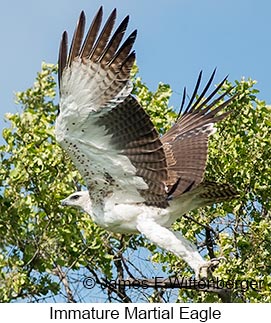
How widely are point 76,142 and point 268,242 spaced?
10.3 ft

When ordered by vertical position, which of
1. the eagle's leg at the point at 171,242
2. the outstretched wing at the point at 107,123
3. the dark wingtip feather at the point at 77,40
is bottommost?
the eagle's leg at the point at 171,242

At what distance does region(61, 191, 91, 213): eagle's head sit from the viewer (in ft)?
32.8

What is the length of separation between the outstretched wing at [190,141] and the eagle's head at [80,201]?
0.73 metres

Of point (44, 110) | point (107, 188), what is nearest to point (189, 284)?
point (107, 188)

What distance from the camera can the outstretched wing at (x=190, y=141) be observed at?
9.87 meters

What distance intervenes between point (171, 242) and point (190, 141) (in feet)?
4.88

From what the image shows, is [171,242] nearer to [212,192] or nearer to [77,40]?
[212,192]

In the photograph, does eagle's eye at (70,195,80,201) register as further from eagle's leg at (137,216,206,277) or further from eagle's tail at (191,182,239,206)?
eagle's tail at (191,182,239,206)

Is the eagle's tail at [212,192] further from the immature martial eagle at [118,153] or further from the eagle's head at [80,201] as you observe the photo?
the eagle's head at [80,201]

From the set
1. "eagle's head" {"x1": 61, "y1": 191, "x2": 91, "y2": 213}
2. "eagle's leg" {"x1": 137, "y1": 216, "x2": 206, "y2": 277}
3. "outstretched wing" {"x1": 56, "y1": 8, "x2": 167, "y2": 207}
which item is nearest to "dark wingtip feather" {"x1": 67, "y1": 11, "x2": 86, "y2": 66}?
"outstretched wing" {"x1": 56, "y1": 8, "x2": 167, "y2": 207}

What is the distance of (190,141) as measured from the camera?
1066 centimetres

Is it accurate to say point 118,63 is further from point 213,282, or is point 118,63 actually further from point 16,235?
point 16,235

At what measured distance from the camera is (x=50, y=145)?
1158cm

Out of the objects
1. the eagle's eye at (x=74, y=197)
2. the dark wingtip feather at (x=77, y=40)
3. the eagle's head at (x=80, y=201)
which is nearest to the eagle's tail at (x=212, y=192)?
the eagle's head at (x=80, y=201)
